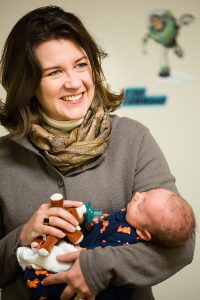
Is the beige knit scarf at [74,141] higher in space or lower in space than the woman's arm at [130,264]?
higher

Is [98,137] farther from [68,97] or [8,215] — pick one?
[8,215]

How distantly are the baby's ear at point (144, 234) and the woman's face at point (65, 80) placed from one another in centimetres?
46

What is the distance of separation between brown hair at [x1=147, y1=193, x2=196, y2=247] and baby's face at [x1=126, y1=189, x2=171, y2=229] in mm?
A: 20

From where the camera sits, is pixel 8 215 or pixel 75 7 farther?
pixel 75 7

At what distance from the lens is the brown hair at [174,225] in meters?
1.00

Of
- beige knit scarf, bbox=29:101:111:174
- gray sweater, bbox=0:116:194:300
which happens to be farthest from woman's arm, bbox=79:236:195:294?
beige knit scarf, bbox=29:101:111:174

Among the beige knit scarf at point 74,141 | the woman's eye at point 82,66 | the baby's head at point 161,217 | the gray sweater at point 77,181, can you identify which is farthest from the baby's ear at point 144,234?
the woman's eye at point 82,66

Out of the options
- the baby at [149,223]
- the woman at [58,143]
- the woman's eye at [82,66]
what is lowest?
the baby at [149,223]

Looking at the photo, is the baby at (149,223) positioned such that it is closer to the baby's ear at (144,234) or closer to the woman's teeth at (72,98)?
the baby's ear at (144,234)

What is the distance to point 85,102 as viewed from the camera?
1.21 meters

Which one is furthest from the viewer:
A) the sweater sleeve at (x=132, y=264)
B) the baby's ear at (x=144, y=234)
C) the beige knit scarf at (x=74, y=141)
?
the beige knit scarf at (x=74, y=141)

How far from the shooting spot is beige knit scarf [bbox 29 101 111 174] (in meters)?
1.17

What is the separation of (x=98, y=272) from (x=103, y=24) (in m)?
1.66

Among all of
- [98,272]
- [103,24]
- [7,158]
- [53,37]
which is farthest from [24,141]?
[103,24]
